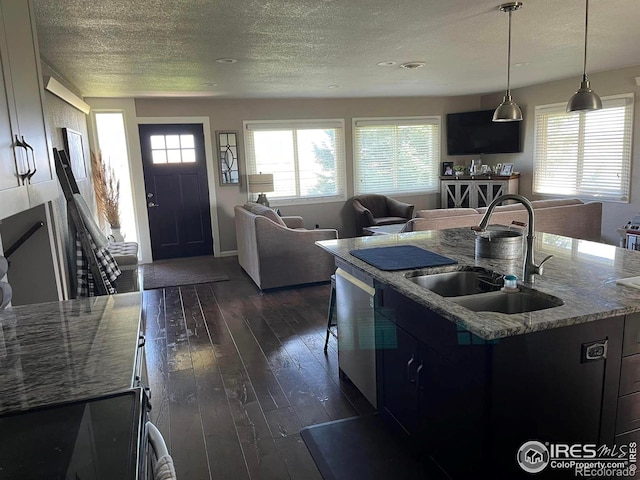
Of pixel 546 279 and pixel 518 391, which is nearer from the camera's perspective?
pixel 518 391

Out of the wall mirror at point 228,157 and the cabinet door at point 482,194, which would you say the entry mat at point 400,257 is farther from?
the cabinet door at point 482,194

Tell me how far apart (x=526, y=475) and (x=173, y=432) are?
6.05 ft

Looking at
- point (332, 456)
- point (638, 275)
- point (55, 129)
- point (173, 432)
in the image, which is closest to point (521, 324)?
point (638, 275)

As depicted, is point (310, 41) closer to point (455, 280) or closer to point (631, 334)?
point (455, 280)

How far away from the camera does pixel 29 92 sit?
1695 mm

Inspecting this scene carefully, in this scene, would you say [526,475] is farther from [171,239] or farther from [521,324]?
[171,239]

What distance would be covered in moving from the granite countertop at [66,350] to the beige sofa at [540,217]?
10.8 feet

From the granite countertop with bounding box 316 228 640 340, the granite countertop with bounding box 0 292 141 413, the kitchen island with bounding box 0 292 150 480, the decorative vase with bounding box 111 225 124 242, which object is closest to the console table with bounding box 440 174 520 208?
the granite countertop with bounding box 316 228 640 340

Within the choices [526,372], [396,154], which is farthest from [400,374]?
[396,154]

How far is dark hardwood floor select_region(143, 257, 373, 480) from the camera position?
2.36 m

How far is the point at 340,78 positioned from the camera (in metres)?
5.52

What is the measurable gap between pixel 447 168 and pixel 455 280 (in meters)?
6.35

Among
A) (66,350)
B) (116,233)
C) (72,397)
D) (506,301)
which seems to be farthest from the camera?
(116,233)

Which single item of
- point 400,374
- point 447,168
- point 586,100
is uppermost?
point 586,100
